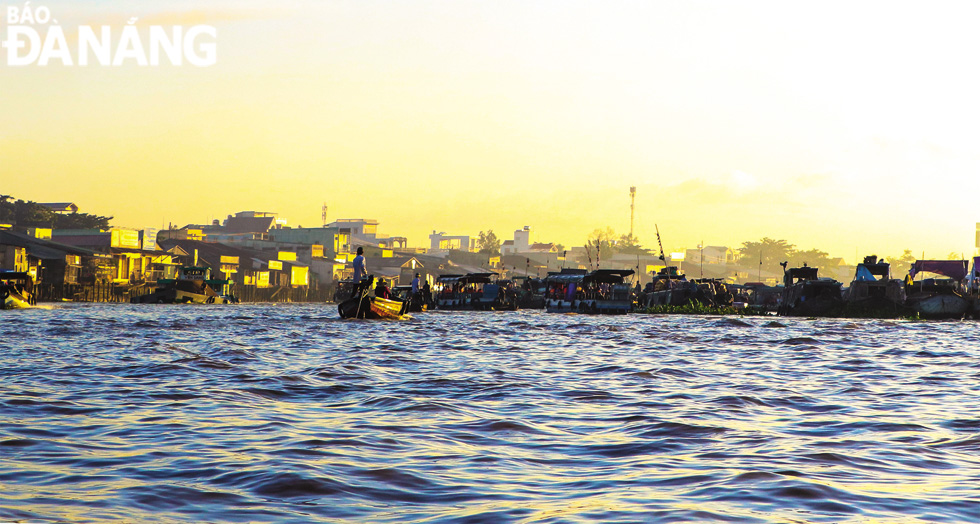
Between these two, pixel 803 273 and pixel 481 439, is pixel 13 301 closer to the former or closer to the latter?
pixel 803 273

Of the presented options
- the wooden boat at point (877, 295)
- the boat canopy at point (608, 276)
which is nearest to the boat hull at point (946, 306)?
the wooden boat at point (877, 295)

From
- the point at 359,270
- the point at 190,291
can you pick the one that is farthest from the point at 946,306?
the point at 190,291

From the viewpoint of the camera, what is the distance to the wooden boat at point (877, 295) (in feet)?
136

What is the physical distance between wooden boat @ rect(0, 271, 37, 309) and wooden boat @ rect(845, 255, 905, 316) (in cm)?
3652

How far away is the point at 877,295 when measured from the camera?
4200 centimetres

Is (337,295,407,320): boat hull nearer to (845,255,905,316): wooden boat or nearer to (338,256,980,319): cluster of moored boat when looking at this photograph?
(338,256,980,319): cluster of moored boat

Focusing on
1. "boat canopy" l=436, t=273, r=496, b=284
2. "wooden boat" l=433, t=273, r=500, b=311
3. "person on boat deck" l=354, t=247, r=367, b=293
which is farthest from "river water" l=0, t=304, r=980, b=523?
"wooden boat" l=433, t=273, r=500, b=311

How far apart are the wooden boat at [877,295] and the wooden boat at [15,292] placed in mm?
36521

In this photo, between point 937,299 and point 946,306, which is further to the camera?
point 937,299

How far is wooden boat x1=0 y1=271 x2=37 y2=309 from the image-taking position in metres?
39.1

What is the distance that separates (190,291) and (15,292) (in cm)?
1691

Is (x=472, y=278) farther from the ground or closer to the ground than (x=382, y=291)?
farther from the ground

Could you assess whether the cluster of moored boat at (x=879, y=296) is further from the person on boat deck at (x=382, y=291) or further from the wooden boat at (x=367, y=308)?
the person on boat deck at (x=382, y=291)

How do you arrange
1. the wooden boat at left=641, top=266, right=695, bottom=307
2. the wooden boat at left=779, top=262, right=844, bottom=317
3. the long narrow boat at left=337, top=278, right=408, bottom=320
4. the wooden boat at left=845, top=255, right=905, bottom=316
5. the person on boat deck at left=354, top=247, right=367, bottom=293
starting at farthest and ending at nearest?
the wooden boat at left=641, top=266, right=695, bottom=307, the wooden boat at left=779, top=262, right=844, bottom=317, the wooden boat at left=845, top=255, right=905, bottom=316, the long narrow boat at left=337, top=278, right=408, bottom=320, the person on boat deck at left=354, top=247, right=367, bottom=293
